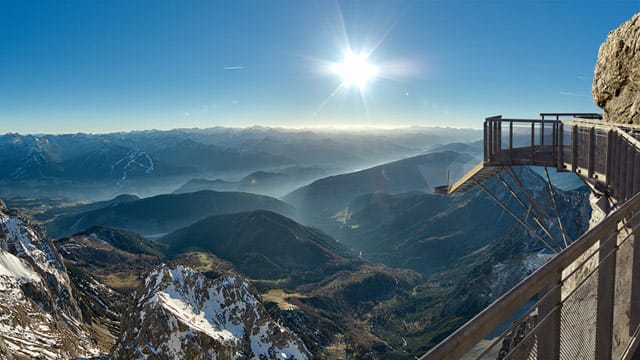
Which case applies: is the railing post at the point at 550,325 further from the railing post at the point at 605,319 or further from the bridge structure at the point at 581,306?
the railing post at the point at 605,319

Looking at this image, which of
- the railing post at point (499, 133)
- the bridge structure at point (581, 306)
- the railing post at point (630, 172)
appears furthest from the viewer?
the railing post at point (499, 133)

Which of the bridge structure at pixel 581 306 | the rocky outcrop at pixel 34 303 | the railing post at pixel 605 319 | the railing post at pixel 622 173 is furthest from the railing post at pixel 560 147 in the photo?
the rocky outcrop at pixel 34 303

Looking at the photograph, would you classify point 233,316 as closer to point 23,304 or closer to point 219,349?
point 219,349

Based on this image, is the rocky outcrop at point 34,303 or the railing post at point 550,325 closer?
the railing post at point 550,325

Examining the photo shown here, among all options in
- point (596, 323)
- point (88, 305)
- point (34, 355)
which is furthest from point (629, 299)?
point (88, 305)

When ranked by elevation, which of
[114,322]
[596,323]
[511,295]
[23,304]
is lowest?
[114,322]

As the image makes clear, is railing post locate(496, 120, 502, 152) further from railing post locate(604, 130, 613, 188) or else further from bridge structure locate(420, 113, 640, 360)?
bridge structure locate(420, 113, 640, 360)

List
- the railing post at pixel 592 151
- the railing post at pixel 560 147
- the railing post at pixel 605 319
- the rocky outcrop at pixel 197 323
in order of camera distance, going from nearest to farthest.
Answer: the railing post at pixel 605 319
the railing post at pixel 592 151
the railing post at pixel 560 147
the rocky outcrop at pixel 197 323
